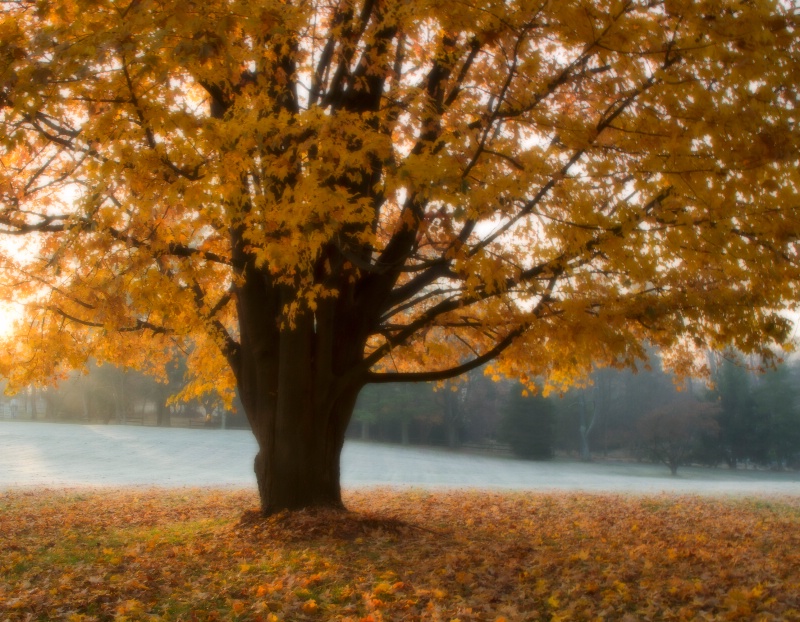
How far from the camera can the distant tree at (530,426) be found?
136ft

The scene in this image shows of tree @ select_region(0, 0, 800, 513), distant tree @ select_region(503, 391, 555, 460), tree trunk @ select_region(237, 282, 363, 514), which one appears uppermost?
tree @ select_region(0, 0, 800, 513)

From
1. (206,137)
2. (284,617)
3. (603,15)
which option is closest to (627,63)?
(603,15)

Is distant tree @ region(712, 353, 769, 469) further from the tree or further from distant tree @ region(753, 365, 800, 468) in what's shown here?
the tree

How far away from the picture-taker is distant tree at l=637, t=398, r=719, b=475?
130 feet

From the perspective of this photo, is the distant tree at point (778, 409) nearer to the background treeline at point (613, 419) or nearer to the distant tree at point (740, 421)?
the background treeline at point (613, 419)

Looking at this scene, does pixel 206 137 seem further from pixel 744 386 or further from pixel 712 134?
pixel 744 386

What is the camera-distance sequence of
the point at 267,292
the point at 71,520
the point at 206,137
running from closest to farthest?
the point at 206,137
the point at 267,292
the point at 71,520

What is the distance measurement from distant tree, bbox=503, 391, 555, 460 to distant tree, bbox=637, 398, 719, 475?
557 centimetres

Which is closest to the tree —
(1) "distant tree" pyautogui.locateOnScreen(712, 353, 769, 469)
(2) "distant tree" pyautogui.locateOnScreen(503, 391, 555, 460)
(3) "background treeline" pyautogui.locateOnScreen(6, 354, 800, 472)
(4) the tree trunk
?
(4) the tree trunk

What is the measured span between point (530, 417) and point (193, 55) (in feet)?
127

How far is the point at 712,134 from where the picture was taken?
16.1 ft

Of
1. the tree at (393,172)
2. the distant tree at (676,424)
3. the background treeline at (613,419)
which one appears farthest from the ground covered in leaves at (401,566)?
the background treeline at (613,419)

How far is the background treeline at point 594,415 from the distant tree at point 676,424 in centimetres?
6

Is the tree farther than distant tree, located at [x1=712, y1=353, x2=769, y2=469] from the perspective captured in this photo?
No
